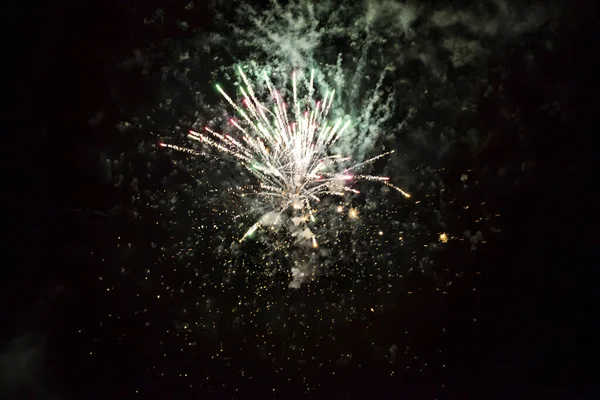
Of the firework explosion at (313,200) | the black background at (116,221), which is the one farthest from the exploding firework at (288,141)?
the black background at (116,221)

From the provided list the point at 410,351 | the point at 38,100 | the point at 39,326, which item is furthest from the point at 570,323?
the point at 38,100

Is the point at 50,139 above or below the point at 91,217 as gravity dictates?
above

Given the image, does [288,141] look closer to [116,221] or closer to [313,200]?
[313,200]

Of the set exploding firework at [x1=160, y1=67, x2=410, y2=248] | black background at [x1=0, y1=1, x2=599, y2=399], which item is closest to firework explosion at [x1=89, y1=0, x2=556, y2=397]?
exploding firework at [x1=160, y1=67, x2=410, y2=248]

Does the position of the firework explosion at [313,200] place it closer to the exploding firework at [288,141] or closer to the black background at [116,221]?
the exploding firework at [288,141]

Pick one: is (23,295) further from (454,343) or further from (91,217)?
(454,343)

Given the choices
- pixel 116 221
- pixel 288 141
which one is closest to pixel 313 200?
pixel 288 141

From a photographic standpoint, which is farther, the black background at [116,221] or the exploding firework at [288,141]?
the black background at [116,221]

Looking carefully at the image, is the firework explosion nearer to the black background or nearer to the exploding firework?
the exploding firework
